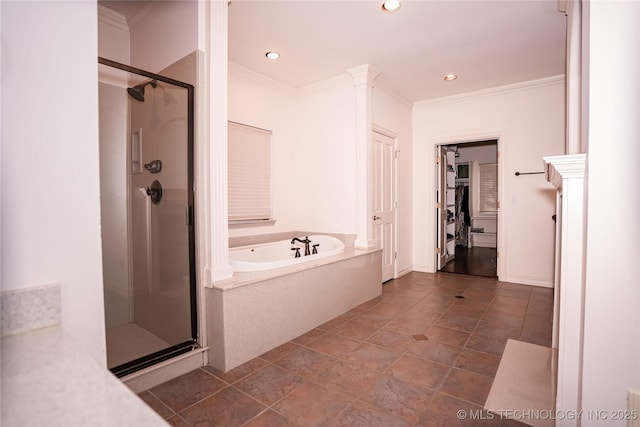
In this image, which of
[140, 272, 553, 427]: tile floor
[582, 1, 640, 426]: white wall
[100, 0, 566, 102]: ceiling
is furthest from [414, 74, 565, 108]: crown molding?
[582, 1, 640, 426]: white wall

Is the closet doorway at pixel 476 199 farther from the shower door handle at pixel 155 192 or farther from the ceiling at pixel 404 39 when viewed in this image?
the shower door handle at pixel 155 192

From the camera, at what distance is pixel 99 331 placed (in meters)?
0.99

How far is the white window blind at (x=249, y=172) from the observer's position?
3611 mm

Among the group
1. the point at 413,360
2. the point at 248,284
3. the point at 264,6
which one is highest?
the point at 264,6

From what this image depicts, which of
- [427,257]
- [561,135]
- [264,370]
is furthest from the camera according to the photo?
[427,257]

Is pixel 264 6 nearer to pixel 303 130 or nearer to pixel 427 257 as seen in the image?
pixel 303 130

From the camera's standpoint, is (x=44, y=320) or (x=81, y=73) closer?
(x=44, y=320)

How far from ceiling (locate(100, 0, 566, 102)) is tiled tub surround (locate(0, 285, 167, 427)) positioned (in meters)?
2.58

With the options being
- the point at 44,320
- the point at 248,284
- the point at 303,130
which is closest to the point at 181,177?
the point at 248,284

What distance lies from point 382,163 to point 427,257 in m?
1.81

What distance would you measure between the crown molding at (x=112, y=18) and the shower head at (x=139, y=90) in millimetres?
953

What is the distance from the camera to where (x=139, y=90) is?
233 centimetres

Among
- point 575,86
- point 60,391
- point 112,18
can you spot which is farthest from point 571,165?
point 112,18

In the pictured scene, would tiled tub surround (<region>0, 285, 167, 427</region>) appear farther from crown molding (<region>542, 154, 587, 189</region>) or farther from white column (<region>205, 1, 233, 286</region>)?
crown molding (<region>542, 154, 587, 189</region>)
